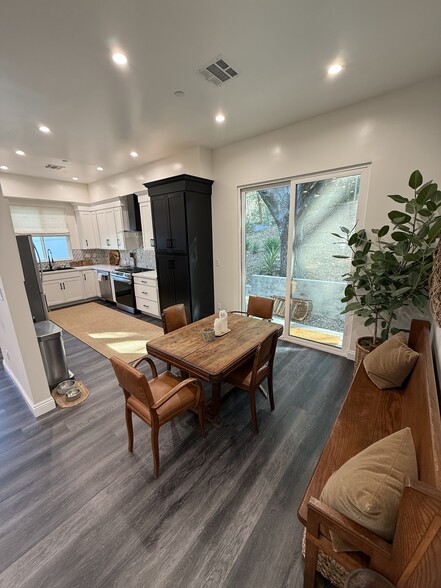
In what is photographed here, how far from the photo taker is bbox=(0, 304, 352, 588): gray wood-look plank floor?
124 cm

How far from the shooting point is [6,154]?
153 inches

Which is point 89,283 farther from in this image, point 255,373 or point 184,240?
point 255,373

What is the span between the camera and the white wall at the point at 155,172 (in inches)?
150

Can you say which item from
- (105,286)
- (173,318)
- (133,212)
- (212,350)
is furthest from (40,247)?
(212,350)

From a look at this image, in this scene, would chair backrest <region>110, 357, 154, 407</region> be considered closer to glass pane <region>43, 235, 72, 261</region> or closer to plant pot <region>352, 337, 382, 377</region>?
plant pot <region>352, 337, 382, 377</region>

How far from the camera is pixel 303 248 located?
3.45 metres

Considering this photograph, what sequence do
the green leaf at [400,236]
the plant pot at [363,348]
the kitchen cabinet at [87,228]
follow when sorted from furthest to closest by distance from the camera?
the kitchen cabinet at [87,228]
the plant pot at [363,348]
the green leaf at [400,236]

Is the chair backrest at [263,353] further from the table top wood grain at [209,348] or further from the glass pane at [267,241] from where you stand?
the glass pane at [267,241]

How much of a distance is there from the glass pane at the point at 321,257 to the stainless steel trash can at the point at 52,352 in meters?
3.07

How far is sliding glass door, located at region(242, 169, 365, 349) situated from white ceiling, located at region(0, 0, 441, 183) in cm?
86

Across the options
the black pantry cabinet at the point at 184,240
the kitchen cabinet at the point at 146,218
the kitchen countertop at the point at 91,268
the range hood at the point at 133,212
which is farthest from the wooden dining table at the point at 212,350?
the range hood at the point at 133,212

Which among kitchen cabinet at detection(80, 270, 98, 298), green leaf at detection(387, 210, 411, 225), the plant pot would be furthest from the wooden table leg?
kitchen cabinet at detection(80, 270, 98, 298)

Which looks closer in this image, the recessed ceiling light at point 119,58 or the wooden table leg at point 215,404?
the recessed ceiling light at point 119,58

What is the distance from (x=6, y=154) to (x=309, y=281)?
5162 mm
